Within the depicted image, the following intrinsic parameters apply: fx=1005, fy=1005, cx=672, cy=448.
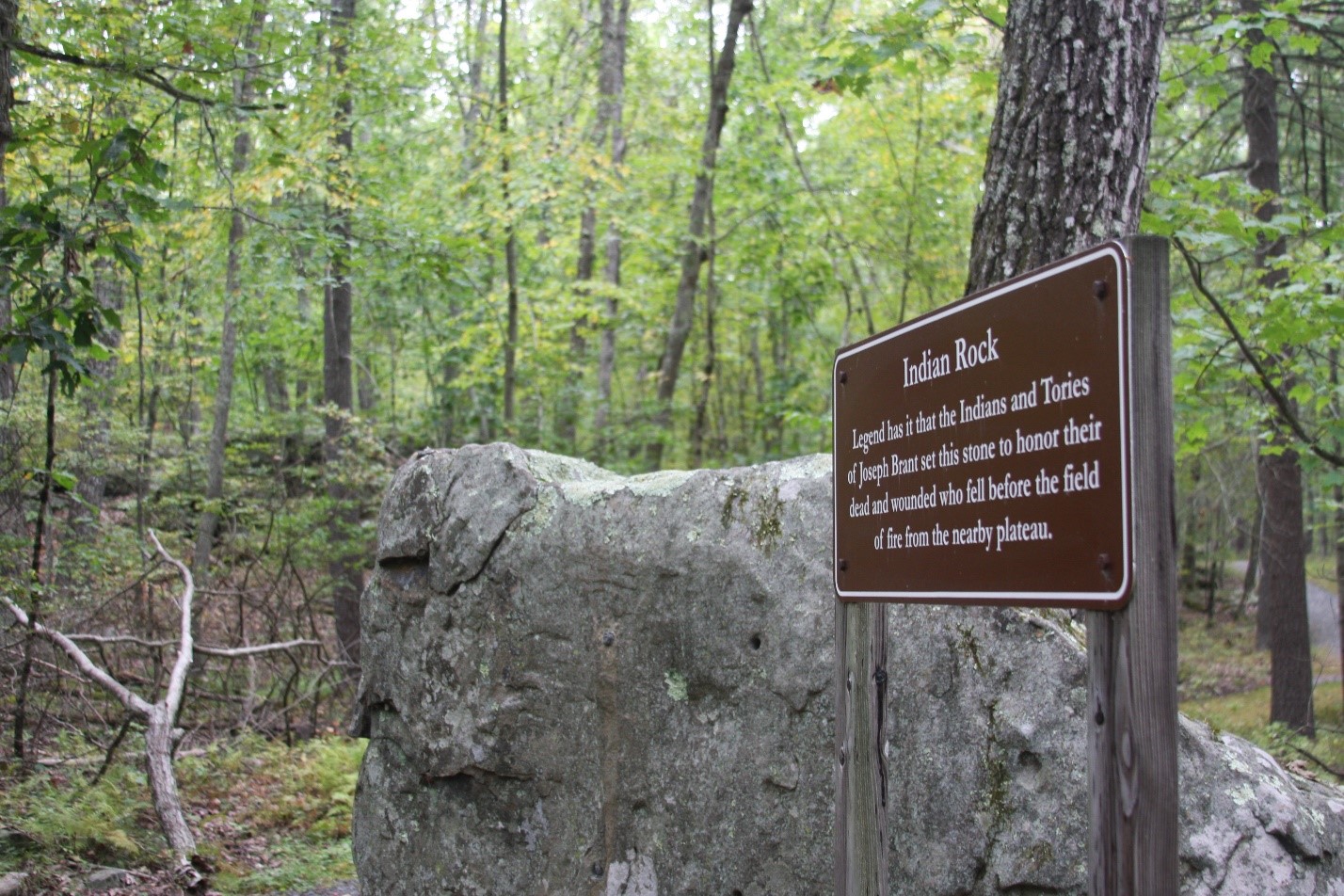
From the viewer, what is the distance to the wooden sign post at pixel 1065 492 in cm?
190

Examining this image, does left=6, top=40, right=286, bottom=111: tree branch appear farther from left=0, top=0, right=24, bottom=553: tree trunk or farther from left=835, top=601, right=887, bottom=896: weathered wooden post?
left=835, top=601, right=887, bottom=896: weathered wooden post

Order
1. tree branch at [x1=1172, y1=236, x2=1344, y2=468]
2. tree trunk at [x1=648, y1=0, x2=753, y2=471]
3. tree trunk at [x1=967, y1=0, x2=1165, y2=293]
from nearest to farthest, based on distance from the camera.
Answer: tree trunk at [x1=967, y1=0, x2=1165, y2=293] → tree branch at [x1=1172, y1=236, x2=1344, y2=468] → tree trunk at [x1=648, y1=0, x2=753, y2=471]

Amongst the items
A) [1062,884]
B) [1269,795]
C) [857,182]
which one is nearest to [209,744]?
[1062,884]

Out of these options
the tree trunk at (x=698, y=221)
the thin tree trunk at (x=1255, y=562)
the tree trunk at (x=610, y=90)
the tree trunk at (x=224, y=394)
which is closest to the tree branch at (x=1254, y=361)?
the tree trunk at (x=698, y=221)

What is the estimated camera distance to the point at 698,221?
1251 cm

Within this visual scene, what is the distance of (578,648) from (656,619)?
40 cm

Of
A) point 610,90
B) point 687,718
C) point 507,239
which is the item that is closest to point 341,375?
point 507,239

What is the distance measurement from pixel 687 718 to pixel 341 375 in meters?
8.73

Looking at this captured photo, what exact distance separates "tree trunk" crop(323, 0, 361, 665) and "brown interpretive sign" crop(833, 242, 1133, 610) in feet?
23.2

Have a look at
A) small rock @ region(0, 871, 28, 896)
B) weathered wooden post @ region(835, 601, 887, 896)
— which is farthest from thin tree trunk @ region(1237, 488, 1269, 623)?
small rock @ region(0, 871, 28, 896)

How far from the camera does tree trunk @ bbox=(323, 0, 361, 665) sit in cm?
968

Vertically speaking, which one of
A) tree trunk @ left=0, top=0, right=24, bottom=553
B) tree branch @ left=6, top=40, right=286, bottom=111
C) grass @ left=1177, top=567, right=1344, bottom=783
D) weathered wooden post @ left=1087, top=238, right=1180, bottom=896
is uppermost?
tree branch @ left=6, top=40, right=286, bottom=111

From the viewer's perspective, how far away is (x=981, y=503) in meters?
2.27

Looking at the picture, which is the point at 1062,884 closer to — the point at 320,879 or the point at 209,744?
the point at 320,879
